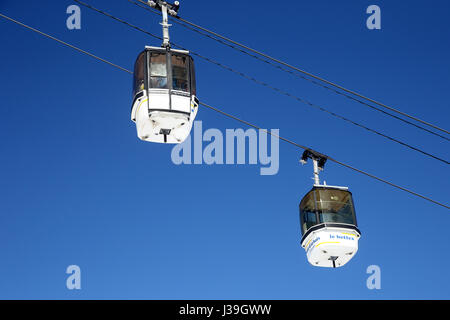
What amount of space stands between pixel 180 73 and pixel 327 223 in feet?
21.3

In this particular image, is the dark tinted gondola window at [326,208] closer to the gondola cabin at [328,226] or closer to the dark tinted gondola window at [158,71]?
the gondola cabin at [328,226]

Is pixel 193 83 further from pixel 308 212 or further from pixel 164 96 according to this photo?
pixel 308 212

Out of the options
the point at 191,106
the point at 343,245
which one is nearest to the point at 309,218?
the point at 343,245

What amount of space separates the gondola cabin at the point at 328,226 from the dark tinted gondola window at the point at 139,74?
260 inches

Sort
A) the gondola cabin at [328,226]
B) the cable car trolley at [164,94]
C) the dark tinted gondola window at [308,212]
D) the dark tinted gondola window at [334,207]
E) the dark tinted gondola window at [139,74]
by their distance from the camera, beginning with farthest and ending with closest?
the dark tinted gondola window at [308,212]
the dark tinted gondola window at [334,207]
the gondola cabin at [328,226]
the dark tinted gondola window at [139,74]
the cable car trolley at [164,94]

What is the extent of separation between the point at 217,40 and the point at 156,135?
2.87 meters

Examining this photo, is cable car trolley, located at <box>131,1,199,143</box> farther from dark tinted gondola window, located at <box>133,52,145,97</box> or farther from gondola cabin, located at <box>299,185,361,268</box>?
gondola cabin, located at <box>299,185,361,268</box>

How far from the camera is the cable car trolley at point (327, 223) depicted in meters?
25.2

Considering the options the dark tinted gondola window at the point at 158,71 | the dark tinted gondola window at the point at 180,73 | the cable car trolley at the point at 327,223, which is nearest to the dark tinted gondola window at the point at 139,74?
the dark tinted gondola window at the point at 158,71

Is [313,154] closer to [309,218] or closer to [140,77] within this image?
[309,218]

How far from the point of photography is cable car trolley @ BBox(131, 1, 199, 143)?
70.8 feet

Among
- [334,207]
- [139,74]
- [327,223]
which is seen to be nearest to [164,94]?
[139,74]
